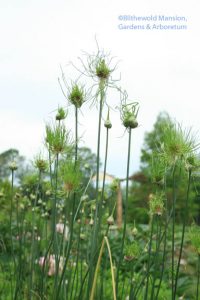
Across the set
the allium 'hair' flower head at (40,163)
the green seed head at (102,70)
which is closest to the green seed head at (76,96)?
the green seed head at (102,70)

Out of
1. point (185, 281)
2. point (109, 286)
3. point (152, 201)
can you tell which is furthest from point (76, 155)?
point (185, 281)

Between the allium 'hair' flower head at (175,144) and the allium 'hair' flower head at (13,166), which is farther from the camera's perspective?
the allium 'hair' flower head at (13,166)

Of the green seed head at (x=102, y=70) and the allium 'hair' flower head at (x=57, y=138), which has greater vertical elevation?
the green seed head at (x=102, y=70)

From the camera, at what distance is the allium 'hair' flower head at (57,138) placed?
1.59m

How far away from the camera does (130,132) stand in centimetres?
150

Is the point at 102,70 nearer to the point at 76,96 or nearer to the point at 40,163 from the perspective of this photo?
the point at 76,96

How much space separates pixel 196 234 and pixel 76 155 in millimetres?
477

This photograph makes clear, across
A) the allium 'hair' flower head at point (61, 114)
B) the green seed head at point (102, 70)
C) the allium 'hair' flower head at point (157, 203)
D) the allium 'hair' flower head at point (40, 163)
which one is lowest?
the allium 'hair' flower head at point (157, 203)

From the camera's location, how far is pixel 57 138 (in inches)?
62.7

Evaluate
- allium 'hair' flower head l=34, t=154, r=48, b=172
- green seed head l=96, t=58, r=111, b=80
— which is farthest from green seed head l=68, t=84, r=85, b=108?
allium 'hair' flower head l=34, t=154, r=48, b=172

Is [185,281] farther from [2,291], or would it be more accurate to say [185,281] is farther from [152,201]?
[152,201]

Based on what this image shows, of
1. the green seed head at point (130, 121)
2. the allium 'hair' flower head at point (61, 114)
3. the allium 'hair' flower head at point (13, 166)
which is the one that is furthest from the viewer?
the allium 'hair' flower head at point (13, 166)

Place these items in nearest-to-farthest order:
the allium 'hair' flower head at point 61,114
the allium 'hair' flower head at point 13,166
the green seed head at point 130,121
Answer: the green seed head at point 130,121, the allium 'hair' flower head at point 61,114, the allium 'hair' flower head at point 13,166

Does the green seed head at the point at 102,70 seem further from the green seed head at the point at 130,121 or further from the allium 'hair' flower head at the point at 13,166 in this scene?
the allium 'hair' flower head at the point at 13,166
